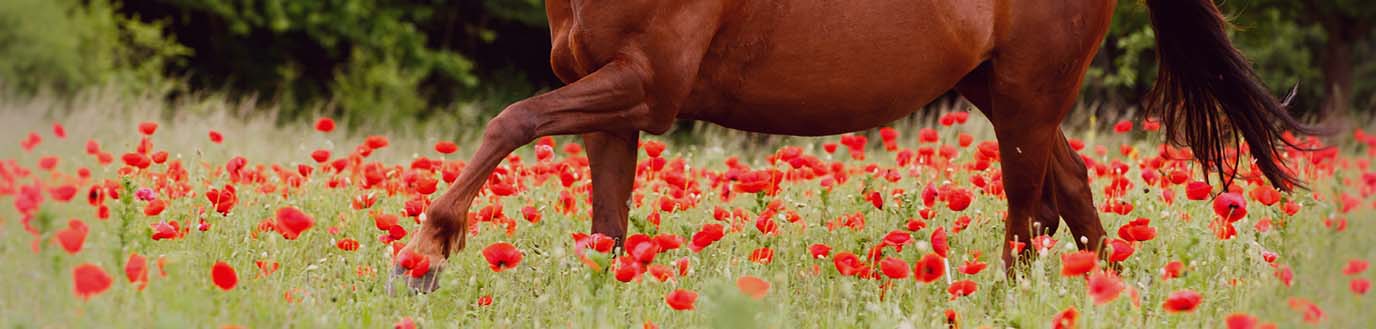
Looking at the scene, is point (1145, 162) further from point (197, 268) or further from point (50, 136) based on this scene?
point (50, 136)

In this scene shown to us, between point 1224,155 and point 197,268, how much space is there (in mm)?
3796

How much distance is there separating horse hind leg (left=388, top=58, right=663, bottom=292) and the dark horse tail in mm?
2385

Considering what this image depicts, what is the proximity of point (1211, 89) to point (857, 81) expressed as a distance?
5.83 feet

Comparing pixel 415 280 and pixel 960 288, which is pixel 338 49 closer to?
pixel 415 280

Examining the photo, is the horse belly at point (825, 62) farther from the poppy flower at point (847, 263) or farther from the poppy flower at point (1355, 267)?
the poppy flower at point (1355, 267)

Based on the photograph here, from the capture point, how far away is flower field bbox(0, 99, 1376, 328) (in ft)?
8.89

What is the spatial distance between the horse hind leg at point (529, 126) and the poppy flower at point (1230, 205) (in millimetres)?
1657

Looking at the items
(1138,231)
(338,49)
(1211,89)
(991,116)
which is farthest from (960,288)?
(338,49)

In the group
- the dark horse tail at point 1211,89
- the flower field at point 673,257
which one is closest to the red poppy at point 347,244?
the flower field at point 673,257

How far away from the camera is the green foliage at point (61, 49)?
1469 centimetres

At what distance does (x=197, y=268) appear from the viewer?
3.72 m

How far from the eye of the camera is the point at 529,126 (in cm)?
369

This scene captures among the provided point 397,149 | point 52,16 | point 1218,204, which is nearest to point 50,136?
point 397,149

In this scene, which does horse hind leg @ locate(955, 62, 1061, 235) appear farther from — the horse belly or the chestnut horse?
the horse belly
